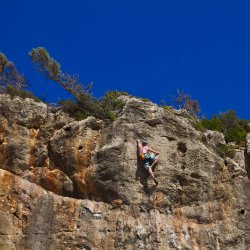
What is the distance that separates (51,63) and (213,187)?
11.0 metres

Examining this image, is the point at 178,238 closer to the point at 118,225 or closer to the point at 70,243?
the point at 118,225

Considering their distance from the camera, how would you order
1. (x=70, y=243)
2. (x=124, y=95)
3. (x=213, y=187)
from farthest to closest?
(x=124, y=95)
(x=213, y=187)
(x=70, y=243)

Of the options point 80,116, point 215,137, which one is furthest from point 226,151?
point 80,116

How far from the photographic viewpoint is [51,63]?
1102 inches

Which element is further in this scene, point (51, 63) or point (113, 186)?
point (51, 63)

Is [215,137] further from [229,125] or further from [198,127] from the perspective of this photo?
[229,125]

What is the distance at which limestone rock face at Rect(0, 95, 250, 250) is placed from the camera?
65.7 ft

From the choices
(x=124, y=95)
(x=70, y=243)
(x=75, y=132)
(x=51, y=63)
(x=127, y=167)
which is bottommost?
(x=70, y=243)

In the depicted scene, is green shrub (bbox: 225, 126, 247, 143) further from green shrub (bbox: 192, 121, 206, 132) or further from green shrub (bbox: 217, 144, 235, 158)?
green shrub (bbox: 192, 121, 206, 132)

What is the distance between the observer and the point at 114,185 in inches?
826

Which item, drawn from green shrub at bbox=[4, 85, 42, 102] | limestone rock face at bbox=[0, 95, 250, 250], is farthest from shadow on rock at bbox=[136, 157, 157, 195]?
green shrub at bbox=[4, 85, 42, 102]

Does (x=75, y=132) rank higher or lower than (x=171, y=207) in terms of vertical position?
higher

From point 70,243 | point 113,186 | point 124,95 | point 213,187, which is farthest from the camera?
point 124,95

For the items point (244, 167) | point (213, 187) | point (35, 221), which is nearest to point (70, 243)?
point (35, 221)
